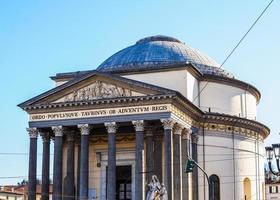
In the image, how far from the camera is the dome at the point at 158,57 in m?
47.1

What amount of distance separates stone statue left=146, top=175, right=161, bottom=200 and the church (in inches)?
5.6

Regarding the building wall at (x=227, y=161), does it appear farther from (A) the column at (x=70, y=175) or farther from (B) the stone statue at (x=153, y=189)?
(A) the column at (x=70, y=175)

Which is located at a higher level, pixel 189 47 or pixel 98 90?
pixel 189 47

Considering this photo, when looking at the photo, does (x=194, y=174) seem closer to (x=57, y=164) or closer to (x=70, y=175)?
(x=70, y=175)

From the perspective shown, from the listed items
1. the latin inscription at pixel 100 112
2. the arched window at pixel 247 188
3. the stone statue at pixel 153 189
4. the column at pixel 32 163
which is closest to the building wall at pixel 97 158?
the column at pixel 32 163

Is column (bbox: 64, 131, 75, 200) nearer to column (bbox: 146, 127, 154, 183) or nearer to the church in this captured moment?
the church

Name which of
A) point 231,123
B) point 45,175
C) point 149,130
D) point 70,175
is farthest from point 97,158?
point 231,123

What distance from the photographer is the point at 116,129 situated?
40125 mm

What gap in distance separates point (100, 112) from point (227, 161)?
1155cm

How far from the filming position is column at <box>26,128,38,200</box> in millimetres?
40119

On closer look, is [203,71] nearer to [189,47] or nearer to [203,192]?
[189,47]

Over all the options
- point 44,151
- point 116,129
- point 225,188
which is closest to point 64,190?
point 44,151

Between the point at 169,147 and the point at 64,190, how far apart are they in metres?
9.27

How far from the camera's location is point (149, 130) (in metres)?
40.5
